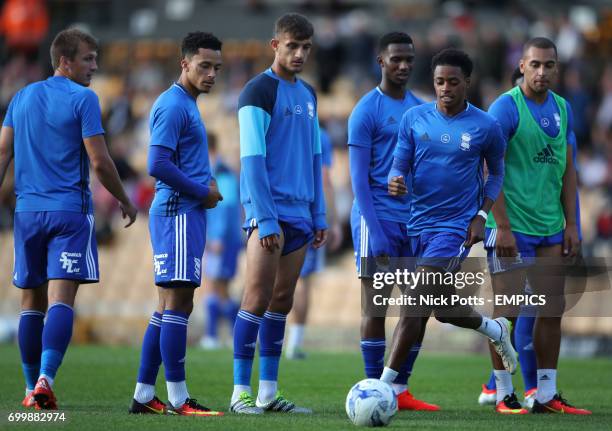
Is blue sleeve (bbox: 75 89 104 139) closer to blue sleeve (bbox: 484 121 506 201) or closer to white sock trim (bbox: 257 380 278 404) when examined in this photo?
white sock trim (bbox: 257 380 278 404)

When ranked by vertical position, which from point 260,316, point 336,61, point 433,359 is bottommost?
point 433,359

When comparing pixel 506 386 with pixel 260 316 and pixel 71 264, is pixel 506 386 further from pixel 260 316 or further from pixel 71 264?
pixel 71 264

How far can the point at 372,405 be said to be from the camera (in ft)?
26.1

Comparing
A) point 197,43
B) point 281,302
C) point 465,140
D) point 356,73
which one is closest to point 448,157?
point 465,140

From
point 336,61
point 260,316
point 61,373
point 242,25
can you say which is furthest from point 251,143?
point 242,25

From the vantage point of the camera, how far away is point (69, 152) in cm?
912

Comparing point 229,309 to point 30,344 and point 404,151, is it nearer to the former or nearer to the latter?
point 30,344

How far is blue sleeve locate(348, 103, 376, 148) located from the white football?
212 cm

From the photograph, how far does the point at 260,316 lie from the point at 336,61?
17.0 metres

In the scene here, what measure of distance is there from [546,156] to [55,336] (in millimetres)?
3839

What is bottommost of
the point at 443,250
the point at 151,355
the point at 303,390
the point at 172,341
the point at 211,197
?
the point at 303,390

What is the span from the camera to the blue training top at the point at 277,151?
8766 millimetres

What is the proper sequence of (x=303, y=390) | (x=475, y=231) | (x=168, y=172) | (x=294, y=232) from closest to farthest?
1. (x=168, y=172)
2. (x=475, y=231)
3. (x=294, y=232)
4. (x=303, y=390)

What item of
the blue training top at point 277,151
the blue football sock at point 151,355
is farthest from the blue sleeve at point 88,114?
the blue football sock at point 151,355
